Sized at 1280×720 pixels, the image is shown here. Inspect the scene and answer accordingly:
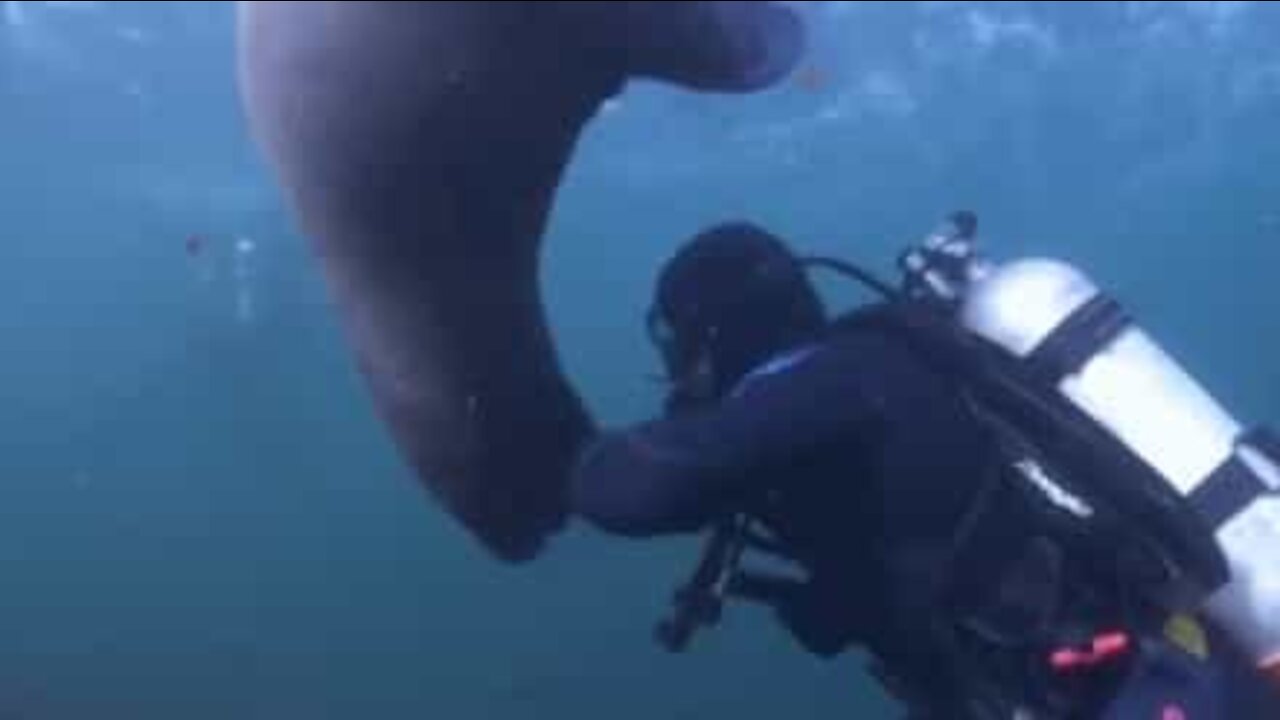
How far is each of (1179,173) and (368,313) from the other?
113 ft

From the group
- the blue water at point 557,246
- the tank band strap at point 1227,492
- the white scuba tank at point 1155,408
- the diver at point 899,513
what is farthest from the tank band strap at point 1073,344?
the blue water at point 557,246

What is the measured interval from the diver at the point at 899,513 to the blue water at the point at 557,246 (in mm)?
1475

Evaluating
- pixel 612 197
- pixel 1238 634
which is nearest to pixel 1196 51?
pixel 612 197

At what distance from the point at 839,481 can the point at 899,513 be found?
0.66 feet

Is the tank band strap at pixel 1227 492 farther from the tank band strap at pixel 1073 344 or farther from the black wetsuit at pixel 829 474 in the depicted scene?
the black wetsuit at pixel 829 474

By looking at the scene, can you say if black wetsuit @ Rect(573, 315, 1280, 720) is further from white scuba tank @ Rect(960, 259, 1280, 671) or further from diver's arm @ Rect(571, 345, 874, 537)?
white scuba tank @ Rect(960, 259, 1280, 671)

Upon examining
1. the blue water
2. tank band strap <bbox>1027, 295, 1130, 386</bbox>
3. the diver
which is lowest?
the blue water

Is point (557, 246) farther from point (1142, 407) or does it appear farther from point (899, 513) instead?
point (899, 513)

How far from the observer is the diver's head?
5488 millimetres

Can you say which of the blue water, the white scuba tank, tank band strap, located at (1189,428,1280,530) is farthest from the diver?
the blue water

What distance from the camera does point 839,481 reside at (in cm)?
536

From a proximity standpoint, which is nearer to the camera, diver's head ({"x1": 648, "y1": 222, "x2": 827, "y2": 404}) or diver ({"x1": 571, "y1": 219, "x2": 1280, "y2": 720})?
diver ({"x1": 571, "y1": 219, "x2": 1280, "y2": 720})

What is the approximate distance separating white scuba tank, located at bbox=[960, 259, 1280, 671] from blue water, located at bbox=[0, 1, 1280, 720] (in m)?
2.34

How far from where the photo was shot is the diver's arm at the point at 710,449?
4973mm
